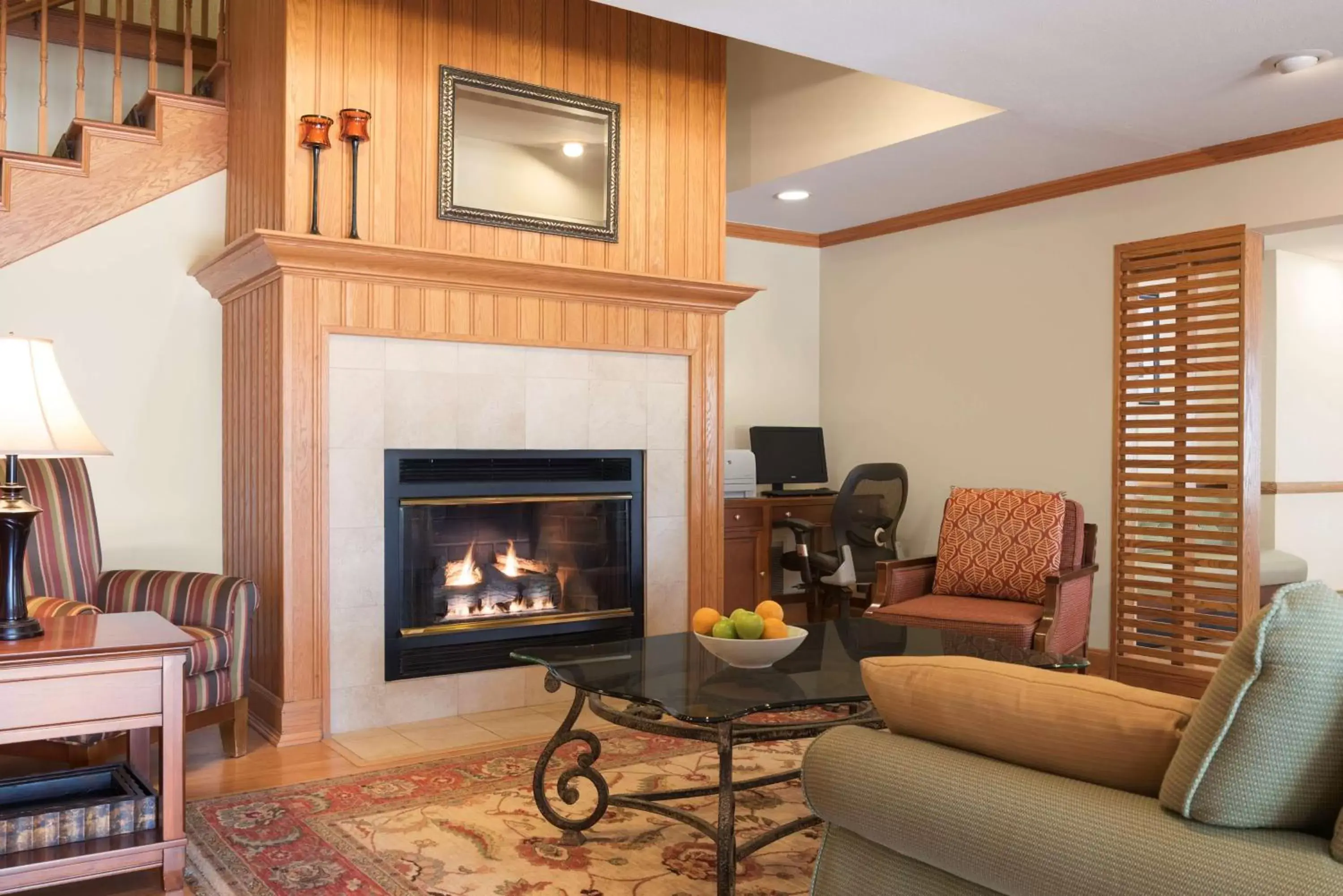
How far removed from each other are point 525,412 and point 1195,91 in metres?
2.71

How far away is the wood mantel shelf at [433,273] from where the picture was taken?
3.72 metres

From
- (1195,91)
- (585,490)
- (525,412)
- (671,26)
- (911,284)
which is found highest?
(671,26)

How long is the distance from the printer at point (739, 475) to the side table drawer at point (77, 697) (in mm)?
3591

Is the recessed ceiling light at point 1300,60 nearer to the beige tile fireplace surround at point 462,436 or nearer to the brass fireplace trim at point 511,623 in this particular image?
the beige tile fireplace surround at point 462,436

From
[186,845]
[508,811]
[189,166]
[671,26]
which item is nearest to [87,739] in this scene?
[186,845]

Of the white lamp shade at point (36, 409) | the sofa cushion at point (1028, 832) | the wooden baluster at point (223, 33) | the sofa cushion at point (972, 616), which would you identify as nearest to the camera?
the sofa cushion at point (1028, 832)

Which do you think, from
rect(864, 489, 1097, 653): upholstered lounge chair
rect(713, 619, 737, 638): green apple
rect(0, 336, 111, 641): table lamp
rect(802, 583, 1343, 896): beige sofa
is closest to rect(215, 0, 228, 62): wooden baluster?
rect(0, 336, 111, 641): table lamp

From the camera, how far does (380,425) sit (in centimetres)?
398

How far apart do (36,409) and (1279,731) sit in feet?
8.19

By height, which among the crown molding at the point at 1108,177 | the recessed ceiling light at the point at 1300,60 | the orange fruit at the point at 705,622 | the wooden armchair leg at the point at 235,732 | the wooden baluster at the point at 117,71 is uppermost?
the wooden baluster at the point at 117,71

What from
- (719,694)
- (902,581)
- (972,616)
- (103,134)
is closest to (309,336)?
(103,134)

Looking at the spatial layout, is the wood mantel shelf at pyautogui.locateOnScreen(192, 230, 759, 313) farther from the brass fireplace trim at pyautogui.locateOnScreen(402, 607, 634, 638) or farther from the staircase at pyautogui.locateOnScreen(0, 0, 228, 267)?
the brass fireplace trim at pyautogui.locateOnScreen(402, 607, 634, 638)

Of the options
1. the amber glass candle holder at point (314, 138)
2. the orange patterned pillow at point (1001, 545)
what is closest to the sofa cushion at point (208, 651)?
the amber glass candle holder at point (314, 138)

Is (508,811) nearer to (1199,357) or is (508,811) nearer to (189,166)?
(189,166)
